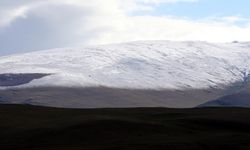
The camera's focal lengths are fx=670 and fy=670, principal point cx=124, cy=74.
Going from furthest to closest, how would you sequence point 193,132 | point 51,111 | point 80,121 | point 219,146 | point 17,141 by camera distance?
point 51,111, point 80,121, point 193,132, point 17,141, point 219,146

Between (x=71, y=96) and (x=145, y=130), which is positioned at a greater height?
(x=71, y=96)

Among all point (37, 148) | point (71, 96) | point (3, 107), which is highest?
point (71, 96)

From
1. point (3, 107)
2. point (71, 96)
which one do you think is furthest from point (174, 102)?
point (3, 107)

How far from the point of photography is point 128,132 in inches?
1838

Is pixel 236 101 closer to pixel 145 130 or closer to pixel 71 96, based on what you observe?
pixel 71 96

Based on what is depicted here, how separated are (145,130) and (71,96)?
151 metres

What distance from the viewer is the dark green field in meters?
39.7

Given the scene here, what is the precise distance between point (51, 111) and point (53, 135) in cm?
1995

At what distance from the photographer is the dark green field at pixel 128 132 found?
39.7m

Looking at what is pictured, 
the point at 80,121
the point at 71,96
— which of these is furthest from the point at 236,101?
the point at 80,121

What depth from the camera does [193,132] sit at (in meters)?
47.1

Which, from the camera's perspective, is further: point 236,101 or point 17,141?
point 236,101

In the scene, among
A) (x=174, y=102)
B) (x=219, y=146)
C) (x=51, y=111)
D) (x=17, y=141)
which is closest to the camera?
(x=219, y=146)

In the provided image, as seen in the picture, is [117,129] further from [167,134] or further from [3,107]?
[3,107]
